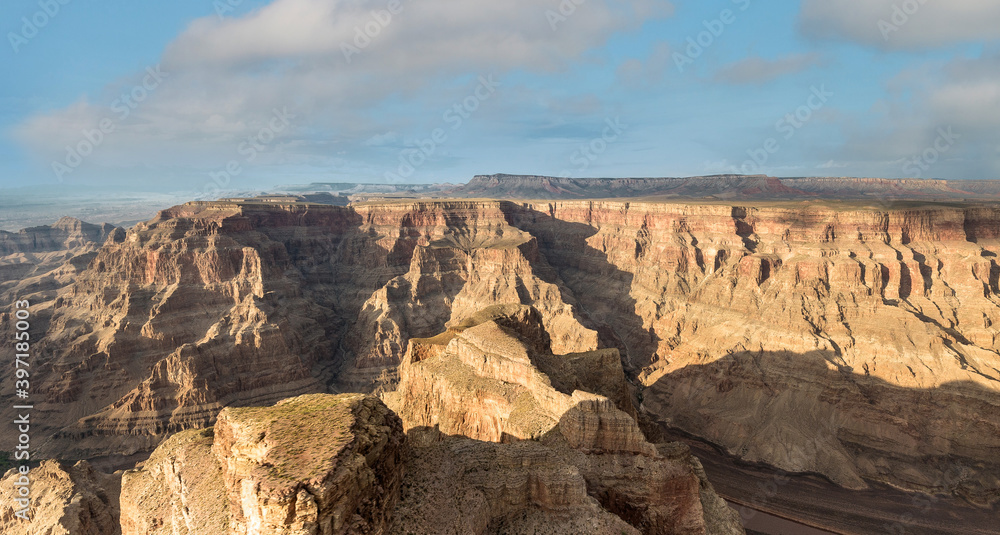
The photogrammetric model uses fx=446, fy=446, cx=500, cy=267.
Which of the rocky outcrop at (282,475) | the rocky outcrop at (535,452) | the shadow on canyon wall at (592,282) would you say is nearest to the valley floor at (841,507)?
the rocky outcrop at (535,452)

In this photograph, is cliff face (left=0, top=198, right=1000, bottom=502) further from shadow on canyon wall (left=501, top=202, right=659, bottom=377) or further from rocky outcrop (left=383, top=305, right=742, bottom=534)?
rocky outcrop (left=383, top=305, right=742, bottom=534)

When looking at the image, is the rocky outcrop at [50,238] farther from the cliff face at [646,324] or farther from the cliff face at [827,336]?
the cliff face at [827,336]

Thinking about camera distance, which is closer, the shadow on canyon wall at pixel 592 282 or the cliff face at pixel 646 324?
the cliff face at pixel 646 324

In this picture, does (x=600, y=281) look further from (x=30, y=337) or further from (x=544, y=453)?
(x=30, y=337)

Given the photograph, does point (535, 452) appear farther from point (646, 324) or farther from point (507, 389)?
point (646, 324)

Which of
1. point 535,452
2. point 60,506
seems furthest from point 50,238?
point 535,452

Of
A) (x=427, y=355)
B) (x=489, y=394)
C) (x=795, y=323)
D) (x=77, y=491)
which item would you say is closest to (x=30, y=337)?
(x=77, y=491)
